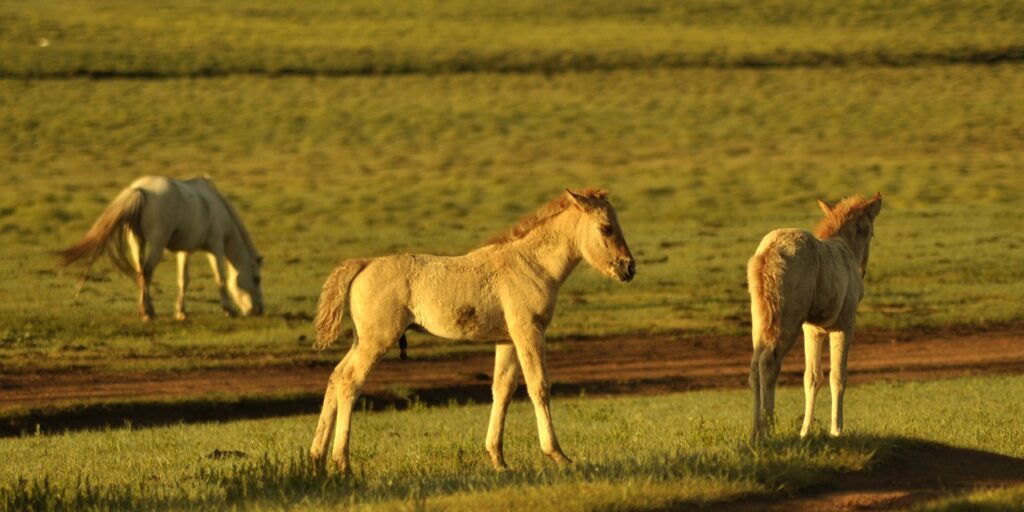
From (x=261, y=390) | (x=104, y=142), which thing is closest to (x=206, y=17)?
(x=104, y=142)

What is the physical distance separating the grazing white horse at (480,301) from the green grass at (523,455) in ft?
1.46

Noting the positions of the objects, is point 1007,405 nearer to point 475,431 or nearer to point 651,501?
point 475,431

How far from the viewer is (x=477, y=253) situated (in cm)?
1127

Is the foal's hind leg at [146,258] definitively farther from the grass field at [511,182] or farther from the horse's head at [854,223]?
the horse's head at [854,223]

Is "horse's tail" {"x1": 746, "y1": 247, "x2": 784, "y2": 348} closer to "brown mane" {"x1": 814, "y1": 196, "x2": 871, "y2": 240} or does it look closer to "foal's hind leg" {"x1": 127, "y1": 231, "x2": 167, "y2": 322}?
"brown mane" {"x1": 814, "y1": 196, "x2": 871, "y2": 240}

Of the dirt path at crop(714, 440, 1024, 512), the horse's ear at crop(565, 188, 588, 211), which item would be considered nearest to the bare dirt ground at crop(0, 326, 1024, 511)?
the horse's ear at crop(565, 188, 588, 211)

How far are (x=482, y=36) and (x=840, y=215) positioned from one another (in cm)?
5668

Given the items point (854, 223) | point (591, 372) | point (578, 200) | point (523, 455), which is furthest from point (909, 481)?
point (591, 372)

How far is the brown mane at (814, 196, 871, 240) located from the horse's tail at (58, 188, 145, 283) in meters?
12.1

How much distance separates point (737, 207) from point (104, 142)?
787 inches

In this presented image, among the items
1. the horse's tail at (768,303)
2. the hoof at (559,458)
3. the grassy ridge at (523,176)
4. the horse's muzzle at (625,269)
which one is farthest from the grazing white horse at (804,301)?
the grassy ridge at (523,176)

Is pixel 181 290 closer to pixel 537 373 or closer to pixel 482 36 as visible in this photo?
pixel 537 373

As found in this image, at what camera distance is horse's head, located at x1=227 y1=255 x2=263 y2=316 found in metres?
24.4

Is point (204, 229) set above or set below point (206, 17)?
below
